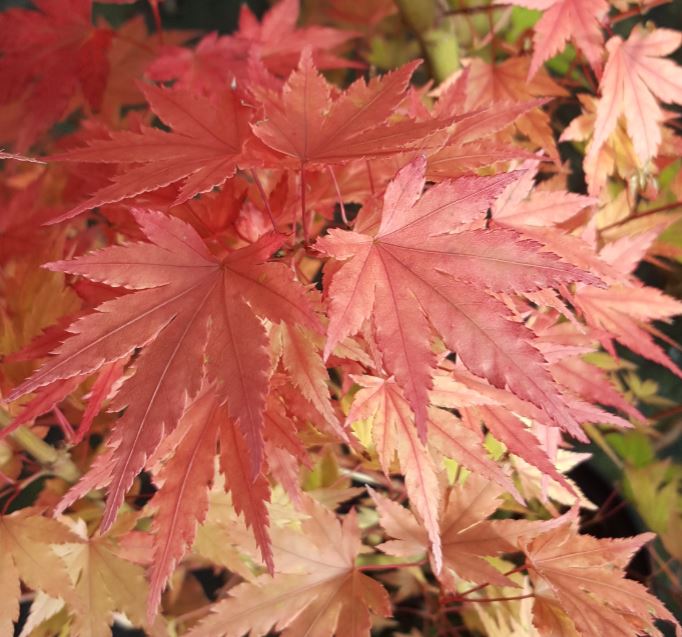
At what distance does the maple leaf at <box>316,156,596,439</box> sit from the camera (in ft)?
1.10

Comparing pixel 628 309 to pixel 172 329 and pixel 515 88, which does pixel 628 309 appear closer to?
pixel 515 88

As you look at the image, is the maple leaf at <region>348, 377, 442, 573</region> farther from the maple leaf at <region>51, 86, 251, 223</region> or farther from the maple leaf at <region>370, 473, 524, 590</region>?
the maple leaf at <region>51, 86, 251, 223</region>

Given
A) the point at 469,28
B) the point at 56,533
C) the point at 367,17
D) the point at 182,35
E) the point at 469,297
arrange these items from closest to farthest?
the point at 469,297 < the point at 56,533 < the point at 469,28 < the point at 182,35 < the point at 367,17

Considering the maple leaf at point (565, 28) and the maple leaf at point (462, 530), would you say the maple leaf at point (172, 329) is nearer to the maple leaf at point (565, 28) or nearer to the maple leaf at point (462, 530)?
the maple leaf at point (462, 530)

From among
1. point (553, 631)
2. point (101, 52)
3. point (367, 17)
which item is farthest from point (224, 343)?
point (367, 17)

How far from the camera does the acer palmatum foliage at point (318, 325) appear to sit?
0.35 metres

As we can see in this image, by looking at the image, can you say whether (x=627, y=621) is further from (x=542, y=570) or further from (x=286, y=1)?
(x=286, y=1)

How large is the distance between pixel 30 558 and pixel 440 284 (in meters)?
0.39

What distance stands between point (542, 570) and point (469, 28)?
62 cm

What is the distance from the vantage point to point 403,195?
14.6 inches

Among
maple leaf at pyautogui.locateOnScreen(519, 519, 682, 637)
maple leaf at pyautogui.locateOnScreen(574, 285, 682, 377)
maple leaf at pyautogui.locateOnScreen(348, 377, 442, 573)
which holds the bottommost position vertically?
maple leaf at pyautogui.locateOnScreen(519, 519, 682, 637)

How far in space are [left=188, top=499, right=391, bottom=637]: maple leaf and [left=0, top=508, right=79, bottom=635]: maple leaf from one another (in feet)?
0.39

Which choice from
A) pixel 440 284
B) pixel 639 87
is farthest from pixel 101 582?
pixel 639 87

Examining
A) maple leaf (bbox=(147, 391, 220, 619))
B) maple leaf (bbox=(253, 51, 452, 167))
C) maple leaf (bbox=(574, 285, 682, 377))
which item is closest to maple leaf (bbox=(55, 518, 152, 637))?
maple leaf (bbox=(147, 391, 220, 619))
